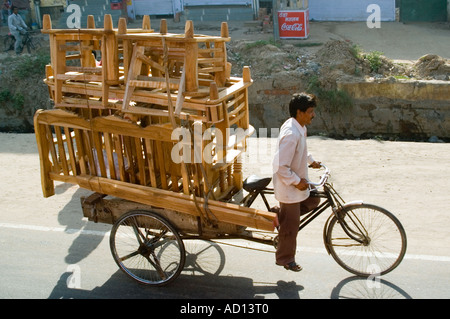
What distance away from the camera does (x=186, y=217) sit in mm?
4645

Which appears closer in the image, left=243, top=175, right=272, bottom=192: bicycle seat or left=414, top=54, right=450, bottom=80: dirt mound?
left=243, top=175, right=272, bottom=192: bicycle seat

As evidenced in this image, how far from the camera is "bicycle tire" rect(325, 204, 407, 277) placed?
15.0 feet

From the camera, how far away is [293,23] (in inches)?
613

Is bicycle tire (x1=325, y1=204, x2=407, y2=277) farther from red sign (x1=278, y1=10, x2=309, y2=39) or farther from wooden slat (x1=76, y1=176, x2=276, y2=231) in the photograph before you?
red sign (x1=278, y1=10, x2=309, y2=39)

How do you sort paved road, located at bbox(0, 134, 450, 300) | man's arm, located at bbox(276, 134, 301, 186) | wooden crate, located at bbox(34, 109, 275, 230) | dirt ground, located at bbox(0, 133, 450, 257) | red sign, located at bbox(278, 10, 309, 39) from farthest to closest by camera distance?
red sign, located at bbox(278, 10, 309, 39) → dirt ground, located at bbox(0, 133, 450, 257) → paved road, located at bbox(0, 134, 450, 300) → wooden crate, located at bbox(34, 109, 275, 230) → man's arm, located at bbox(276, 134, 301, 186)

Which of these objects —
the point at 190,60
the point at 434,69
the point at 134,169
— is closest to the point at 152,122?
the point at 134,169

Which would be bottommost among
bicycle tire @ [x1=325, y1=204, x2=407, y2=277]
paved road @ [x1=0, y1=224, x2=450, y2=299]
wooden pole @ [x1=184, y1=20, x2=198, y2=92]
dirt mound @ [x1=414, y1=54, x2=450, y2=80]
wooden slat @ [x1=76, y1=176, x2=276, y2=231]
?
paved road @ [x1=0, y1=224, x2=450, y2=299]

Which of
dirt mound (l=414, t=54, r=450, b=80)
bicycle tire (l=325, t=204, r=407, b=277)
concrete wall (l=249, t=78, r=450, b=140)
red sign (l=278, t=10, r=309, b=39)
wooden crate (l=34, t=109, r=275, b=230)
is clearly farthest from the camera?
red sign (l=278, t=10, r=309, b=39)

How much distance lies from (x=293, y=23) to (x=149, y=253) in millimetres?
12148

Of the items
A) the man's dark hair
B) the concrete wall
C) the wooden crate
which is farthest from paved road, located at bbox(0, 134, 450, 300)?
the concrete wall

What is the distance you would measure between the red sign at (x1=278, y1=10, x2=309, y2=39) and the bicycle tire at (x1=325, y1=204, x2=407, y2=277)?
37.2 ft

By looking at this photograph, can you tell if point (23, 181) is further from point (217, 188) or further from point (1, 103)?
point (1, 103)

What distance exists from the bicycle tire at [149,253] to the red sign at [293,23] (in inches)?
460
